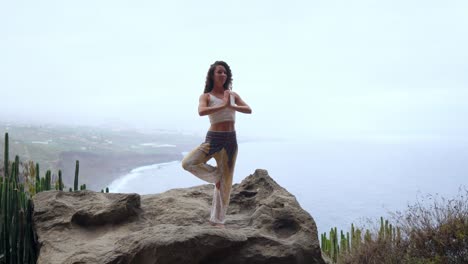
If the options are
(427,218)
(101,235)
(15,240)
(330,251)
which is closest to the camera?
(101,235)

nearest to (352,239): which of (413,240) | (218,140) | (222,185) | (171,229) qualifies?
(413,240)

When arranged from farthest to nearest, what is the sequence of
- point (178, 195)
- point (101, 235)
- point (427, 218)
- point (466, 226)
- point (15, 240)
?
point (427, 218)
point (466, 226)
point (178, 195)
point (15, 240)
point (101, 235)

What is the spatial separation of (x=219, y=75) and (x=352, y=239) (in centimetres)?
442

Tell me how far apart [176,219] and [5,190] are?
6.89 feet

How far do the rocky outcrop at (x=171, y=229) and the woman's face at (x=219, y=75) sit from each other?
1.52 metres

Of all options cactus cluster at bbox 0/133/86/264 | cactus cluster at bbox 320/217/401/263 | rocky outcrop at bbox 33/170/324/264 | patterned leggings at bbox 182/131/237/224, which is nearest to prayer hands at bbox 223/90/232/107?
patterned leggings at bbox 182/131/237/224

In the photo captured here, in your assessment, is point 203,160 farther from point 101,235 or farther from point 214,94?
point 101,235

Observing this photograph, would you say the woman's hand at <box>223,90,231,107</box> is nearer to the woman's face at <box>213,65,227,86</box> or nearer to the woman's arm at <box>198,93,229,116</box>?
the woman's arm at <box>198,93,229,116</box>

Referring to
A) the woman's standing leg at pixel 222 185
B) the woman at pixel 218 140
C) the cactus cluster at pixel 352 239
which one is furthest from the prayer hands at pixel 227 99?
the cactus cluster at pixel 352 239

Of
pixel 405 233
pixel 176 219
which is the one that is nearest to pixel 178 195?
pixel 176 219

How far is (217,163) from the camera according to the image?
15.0 feet

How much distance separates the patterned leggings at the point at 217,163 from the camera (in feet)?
14.6

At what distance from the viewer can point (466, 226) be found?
250 inches

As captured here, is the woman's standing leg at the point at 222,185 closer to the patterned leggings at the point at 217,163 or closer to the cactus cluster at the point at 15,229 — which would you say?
the patterned leggings at the point at 217,163
